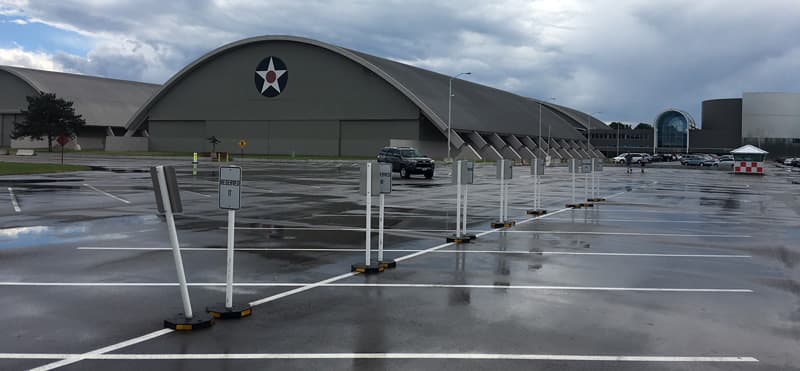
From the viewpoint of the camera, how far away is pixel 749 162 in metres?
56.1

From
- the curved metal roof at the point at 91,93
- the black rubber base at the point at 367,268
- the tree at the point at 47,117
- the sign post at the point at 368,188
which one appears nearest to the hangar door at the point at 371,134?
the tree at the point at 47,117

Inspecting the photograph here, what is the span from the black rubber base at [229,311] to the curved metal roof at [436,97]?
65020mm

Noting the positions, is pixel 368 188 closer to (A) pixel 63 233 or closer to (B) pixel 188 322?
(B) pixel 188 322

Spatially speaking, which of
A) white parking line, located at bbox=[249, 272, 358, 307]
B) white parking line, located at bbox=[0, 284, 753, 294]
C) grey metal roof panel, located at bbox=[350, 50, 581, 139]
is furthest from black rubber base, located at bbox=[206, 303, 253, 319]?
grey metal roof panel, located at bbox=[350, 50, 581, 139]

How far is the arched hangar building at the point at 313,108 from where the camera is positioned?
76.6 metres

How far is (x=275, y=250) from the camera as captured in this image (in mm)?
11461

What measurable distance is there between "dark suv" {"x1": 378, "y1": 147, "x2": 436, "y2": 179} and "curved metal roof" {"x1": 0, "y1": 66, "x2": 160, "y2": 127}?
73108 mm

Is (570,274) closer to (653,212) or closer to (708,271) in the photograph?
(708,271)

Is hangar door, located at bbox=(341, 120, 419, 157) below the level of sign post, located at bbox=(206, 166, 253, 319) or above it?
above

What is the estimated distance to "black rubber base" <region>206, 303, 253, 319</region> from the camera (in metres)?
6.95

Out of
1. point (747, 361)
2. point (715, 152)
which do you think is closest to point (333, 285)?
point (747, 361)

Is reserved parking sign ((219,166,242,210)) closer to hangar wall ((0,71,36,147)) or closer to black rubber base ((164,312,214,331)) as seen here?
black rubber base ((164,312,214,331))

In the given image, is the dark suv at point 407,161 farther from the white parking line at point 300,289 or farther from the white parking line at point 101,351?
the white parking line at point 101,351

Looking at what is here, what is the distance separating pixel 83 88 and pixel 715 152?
419 feet
